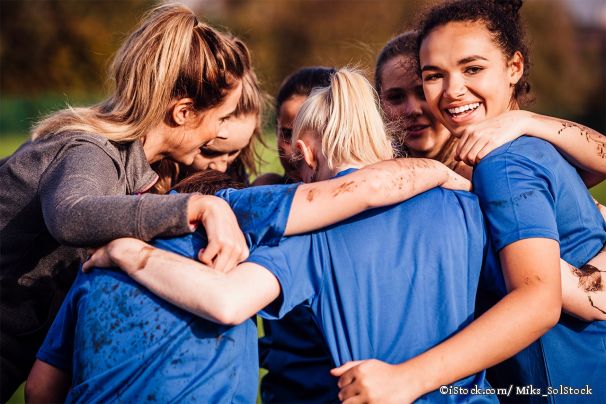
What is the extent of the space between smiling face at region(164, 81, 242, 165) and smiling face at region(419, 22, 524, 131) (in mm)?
1185

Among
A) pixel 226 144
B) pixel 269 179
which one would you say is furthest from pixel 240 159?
pixel 226 144

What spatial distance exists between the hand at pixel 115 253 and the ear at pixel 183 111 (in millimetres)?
1435

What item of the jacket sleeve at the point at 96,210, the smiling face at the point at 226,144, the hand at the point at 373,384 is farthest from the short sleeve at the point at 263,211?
the smiling face at the point at 226,144

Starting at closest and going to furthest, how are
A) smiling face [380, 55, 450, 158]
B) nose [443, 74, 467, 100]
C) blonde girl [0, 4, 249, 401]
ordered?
1. blonde girl [0, 4, 249, 401]
2. nose [443, 74, 467, 100]
3. smiling face [380, 55, 450, 158]

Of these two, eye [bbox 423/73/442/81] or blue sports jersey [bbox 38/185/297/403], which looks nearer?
blue sports jersey [bbox 38/185/297/403]

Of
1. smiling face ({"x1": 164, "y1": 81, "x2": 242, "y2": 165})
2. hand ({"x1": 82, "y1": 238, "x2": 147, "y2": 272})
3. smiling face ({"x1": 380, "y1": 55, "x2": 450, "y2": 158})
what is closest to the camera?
hand ({"x1": 82, "y1": 238, "x2": 147, "y2": 272})

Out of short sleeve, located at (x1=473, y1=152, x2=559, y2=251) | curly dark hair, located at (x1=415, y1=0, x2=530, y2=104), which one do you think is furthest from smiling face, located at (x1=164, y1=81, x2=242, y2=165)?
short sleeve, located at (x1=473, y1=152, x2=559, y2=251)

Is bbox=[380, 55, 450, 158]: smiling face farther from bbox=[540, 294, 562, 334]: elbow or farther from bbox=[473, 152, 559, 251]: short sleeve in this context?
bbox=[540, 294, 562, 334]: elbow

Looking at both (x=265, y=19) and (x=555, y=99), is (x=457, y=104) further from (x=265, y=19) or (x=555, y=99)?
(x=265, y=19)

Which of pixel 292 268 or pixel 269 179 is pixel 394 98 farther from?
pixel 292 268

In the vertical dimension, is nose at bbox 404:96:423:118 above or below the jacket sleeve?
above

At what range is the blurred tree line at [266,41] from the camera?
50.4m

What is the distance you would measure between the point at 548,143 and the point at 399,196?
0.84m

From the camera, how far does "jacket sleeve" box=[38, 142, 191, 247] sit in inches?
105
